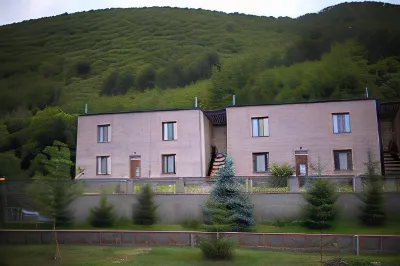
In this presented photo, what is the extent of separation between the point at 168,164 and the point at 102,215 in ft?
20.2

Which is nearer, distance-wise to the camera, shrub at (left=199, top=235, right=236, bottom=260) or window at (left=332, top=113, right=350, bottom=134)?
shrub at (left=199, top=235, right=236, bottom=260)

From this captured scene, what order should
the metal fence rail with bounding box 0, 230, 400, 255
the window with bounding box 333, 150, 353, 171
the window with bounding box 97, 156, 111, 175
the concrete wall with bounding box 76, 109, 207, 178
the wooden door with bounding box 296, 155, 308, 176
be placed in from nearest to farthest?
the metal fence rail with bounding box 0, 230, 400, 255 < the window with bounding box 333, 150, 353, 171 < the wooden door with bounding box 296, 155, 308, 176 < the concrete wall with bounding box 76, 109, 207, 178 < the window with bounding box 97, 156, 111, 175

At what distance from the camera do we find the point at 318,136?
2116 centimetres

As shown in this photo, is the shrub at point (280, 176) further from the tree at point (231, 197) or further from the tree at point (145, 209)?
the tree at point (145, 209)

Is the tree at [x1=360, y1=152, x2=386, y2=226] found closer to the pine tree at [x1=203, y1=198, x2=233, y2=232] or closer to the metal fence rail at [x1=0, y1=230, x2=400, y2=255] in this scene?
the metal fence rail at [x1=0, y1=230, x2=400, y2=255]

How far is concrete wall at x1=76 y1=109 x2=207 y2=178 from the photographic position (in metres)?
22.1

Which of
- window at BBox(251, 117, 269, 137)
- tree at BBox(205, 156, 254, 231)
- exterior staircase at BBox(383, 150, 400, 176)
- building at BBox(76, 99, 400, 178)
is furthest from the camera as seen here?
window at BBox(251, 117, 269, 137)

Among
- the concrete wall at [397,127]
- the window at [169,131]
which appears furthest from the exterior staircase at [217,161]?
the concrete wall at [397,127]

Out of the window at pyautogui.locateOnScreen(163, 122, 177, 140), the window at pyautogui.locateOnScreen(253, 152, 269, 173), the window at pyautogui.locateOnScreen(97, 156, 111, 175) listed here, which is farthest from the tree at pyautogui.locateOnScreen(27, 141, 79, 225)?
the window at pyautogui.locateOnScreen(253, 152, 269, 173)

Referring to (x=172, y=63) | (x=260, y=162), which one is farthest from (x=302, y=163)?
(x=172, y=63)

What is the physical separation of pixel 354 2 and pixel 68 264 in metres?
25.8

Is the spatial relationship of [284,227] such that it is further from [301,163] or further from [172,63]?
[172,63]

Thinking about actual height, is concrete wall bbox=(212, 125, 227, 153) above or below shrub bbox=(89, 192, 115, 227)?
above

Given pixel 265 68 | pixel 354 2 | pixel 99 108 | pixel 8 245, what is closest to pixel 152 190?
pixel 8 245
